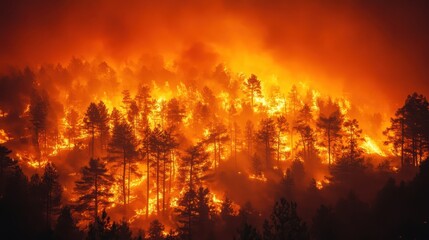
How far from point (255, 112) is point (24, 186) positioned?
59.8 metres

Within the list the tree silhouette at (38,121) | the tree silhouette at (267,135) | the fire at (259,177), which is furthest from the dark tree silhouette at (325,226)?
the tree silhouette at (38,121)

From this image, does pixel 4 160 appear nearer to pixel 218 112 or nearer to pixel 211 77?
pixel 218 112

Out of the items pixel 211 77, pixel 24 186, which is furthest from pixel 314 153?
pixel 24 186

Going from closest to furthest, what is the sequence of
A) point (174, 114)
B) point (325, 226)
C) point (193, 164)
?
point (325, 226) → point (193, 164) → point (174, 114)

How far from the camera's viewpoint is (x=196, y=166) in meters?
56.4

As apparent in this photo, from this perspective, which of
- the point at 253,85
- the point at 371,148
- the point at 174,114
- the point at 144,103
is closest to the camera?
the point at 174,114

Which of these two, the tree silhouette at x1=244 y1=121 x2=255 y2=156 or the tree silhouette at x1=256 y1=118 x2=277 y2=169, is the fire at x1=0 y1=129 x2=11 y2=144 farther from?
the tree silhouette at x1=256 y1=118 x2=277 y2=169

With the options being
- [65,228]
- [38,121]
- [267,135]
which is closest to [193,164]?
[267,135]

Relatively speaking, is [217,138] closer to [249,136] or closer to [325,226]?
[249,136]

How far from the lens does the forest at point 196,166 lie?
35.1 meters

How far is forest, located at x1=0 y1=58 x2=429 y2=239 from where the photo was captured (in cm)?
3512

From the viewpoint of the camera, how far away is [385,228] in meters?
32.6

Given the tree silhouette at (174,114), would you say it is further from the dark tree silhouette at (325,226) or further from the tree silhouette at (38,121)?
the dark tree silhouette at (325,226)

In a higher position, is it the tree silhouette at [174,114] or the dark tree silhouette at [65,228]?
the tree silhouette at [174,114]
